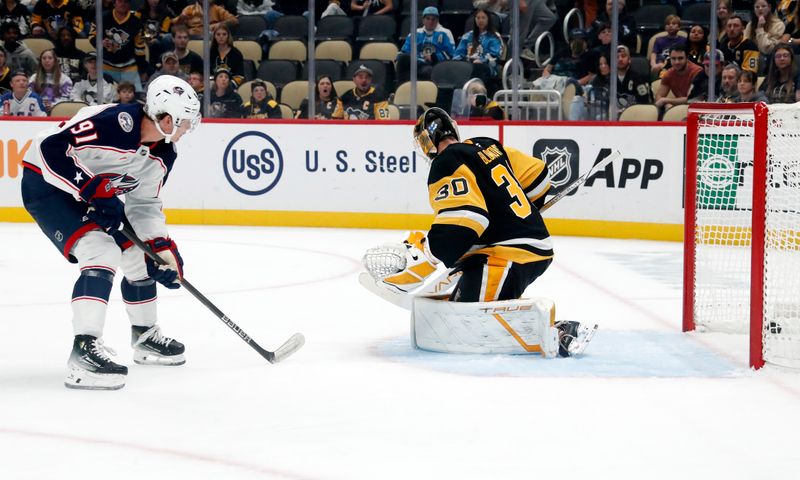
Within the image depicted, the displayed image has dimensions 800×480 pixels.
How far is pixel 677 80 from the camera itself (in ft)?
25.9

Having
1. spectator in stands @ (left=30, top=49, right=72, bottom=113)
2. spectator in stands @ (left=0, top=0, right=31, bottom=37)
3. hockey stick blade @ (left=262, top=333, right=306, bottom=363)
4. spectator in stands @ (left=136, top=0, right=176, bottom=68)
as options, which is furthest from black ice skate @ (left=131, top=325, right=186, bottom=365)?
spectator in stands @ (left=0, top=0, right=31, bottom=37)

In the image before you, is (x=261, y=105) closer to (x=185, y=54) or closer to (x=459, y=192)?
(x=185, y=54)

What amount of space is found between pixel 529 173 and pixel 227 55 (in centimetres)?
521

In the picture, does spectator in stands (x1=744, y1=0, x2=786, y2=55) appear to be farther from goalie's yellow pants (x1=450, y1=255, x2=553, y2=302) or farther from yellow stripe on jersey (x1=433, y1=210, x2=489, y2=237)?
yellow stripe on jersey (x1=433, y1=210, x2=489, y2=237)

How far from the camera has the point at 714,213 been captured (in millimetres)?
4750

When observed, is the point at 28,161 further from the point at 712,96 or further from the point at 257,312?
the point at 712,96

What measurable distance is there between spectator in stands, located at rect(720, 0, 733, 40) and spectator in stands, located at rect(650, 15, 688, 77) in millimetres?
360

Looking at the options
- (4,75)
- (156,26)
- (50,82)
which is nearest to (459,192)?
(156,26)

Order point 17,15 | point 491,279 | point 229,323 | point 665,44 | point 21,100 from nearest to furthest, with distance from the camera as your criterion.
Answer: point 229,323 < point 491,279 < point 665,44 < point 21,100 < point 17,15

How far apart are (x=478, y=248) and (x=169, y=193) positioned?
523 cm

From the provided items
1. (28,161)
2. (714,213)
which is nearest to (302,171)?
(714,213)

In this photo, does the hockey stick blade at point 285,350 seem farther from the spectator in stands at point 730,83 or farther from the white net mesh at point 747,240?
the spectator in stands at point 730,83

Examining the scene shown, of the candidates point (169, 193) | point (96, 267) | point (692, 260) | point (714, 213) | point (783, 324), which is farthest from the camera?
point (169, 193)

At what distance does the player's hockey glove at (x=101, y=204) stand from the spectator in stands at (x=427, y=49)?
17.1ft
